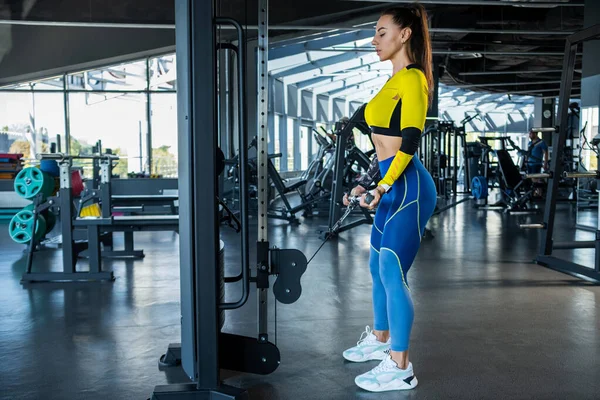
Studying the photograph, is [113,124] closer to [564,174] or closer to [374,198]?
[564,174]

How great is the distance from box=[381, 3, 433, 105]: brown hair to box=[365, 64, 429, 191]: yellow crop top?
62 mm

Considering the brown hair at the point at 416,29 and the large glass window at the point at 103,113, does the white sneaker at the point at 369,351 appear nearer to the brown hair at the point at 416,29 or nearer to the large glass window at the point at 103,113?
the brown hair at the point at 416,29

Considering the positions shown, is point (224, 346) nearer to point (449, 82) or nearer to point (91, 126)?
point (91, 126)

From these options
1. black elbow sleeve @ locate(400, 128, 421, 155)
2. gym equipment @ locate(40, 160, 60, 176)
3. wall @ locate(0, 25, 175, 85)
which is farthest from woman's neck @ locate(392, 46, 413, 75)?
wall @ locate(0, 25, 175, 85)

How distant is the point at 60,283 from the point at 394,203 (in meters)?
2.82

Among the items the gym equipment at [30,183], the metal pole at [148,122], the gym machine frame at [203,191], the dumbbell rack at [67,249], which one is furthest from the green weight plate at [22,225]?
the metal pole at [148,122]

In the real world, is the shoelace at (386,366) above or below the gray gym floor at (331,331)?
above

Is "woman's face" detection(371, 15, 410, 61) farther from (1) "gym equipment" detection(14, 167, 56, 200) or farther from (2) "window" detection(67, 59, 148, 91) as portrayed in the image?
(2) "window" detection(67, 59, 148, 91)

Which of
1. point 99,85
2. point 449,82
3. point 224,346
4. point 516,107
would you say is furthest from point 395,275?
point 516,107

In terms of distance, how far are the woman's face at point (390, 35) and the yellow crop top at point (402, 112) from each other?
9 centimetres

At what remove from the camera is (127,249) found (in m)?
5.04

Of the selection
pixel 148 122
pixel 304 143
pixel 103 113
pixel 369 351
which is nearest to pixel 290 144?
pixel 304 143

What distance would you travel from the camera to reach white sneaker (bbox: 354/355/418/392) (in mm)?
2105

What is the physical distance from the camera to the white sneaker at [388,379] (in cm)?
210
